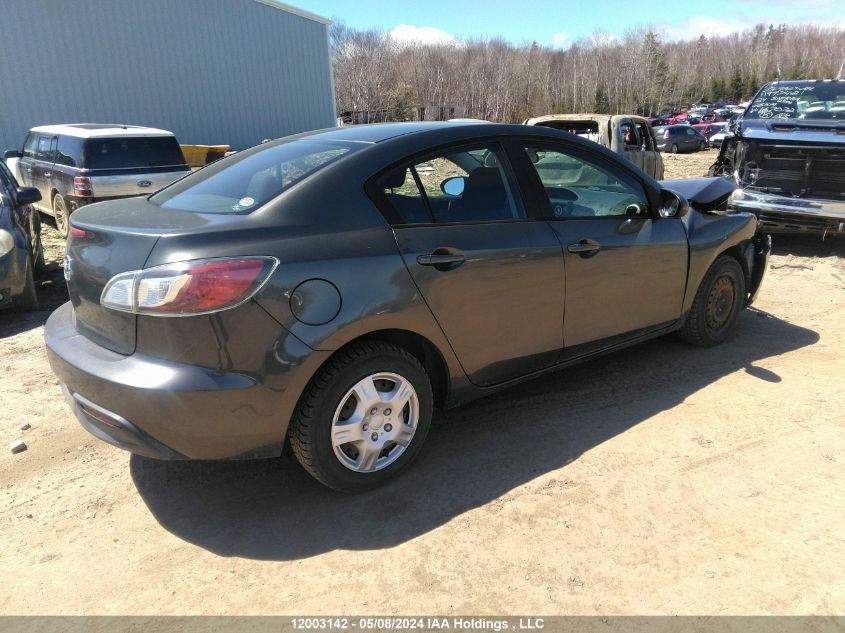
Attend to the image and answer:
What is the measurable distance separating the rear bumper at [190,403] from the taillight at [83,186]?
6950 millimetres

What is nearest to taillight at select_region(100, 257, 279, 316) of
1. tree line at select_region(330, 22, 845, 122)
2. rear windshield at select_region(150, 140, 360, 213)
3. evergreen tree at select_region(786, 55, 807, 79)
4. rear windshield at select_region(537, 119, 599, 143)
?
rear windshield at select_region(150, 140, 360, 213)

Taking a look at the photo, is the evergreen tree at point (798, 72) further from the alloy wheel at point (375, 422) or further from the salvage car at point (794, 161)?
the alloy wheel at point (375, 422)

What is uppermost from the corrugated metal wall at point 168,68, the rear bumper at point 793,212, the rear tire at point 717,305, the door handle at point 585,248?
the corrugated metal wall at point 168,68

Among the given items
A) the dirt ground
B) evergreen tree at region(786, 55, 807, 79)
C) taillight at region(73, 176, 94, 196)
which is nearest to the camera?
the dirt ground

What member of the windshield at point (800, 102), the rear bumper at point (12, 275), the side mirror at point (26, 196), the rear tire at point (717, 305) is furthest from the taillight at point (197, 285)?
the windshield at point (800, 102)

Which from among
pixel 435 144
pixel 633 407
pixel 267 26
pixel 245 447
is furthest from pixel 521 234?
pixel 267 26

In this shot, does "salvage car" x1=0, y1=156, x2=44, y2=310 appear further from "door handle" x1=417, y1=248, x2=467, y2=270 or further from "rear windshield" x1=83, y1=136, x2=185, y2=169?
"door handle" x1=417, y1=248, x2=467, y2=270

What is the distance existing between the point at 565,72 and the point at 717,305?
95254 mm

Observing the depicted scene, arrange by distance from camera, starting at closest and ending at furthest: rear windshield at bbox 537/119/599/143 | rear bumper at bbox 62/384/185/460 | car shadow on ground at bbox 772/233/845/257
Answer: rear bumper at bbox 62/384/185/460, car shadow on ground at bbox 772/233/845/257, rear windshield at bbox 537/119/599/143

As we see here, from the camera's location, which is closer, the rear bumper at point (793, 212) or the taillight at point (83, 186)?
the rear bumper at point (793, 212)

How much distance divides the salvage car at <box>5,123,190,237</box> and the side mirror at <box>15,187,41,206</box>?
87.7 inches

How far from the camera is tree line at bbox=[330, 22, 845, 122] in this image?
5781cm

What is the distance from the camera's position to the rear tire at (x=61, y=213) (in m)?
9.27

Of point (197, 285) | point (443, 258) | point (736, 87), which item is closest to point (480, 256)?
point (443, 258)
